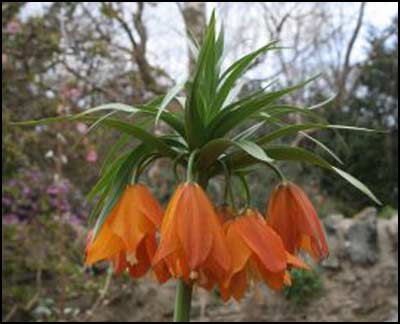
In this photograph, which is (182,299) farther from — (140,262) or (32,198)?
(32,198)

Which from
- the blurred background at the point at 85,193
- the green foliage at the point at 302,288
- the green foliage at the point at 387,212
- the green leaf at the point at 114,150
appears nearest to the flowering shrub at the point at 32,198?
the blurred background at the point at 85,193

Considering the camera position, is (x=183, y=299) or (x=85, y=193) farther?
(x=85, y=193)

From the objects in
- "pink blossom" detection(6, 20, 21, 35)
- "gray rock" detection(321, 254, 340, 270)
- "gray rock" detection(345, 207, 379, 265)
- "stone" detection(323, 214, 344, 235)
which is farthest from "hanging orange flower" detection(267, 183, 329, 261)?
"stone" detection(323, 214, 344, 235)

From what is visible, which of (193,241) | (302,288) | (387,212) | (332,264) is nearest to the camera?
(193,241)

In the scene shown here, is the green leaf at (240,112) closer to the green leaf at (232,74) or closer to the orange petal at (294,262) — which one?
the green leaf at (232,74)

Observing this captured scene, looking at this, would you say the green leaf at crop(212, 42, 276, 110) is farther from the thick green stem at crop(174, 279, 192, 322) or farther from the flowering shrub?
the flowering shrub

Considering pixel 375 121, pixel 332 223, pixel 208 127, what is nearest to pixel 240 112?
pixel 208 127

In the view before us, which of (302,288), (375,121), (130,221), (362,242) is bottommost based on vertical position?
(302,288)
